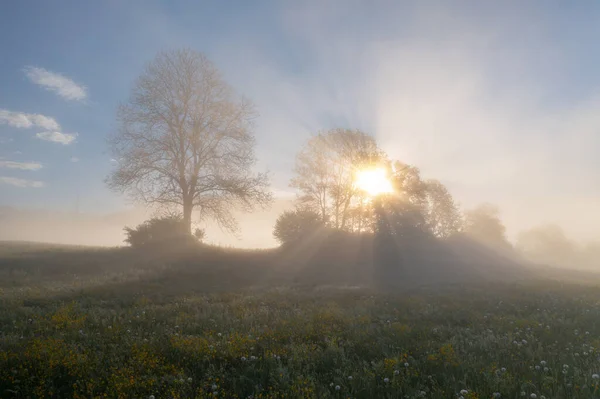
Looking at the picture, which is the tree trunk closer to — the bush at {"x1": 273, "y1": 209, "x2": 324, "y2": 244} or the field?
the bush at {"x1": 273, "y1": 209, "x2": 324, "y2": 244}

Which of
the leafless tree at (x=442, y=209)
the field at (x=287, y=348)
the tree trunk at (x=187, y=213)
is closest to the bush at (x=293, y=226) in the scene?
the tree trunk at (x=187, y=213)

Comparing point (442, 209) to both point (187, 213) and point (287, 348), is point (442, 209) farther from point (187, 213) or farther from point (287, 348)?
point (287, 348)

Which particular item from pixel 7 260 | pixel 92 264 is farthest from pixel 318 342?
pixel 7 260

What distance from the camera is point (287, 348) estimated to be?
7125mm

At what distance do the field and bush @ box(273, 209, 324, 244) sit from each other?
16195 millimetres

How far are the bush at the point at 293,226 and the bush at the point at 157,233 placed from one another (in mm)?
7749

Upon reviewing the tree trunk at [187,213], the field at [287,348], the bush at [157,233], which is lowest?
the field at [287,348]

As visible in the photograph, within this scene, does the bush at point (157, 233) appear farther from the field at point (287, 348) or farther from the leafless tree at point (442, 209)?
the leafless tree at point (442, 209)

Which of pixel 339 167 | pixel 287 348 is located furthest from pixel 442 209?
pixel 287 348

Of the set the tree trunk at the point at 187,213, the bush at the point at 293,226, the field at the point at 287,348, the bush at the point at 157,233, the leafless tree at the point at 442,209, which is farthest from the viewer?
the leafless tree at the point at 442,209

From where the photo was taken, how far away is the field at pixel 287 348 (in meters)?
5.26

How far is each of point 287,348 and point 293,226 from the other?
24010 mm

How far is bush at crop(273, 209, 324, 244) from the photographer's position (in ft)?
101

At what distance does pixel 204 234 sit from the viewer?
2966 cm
